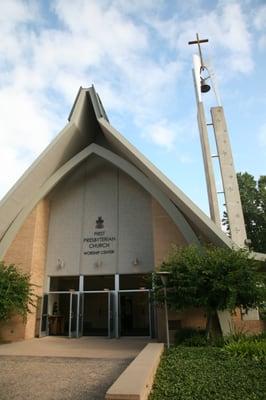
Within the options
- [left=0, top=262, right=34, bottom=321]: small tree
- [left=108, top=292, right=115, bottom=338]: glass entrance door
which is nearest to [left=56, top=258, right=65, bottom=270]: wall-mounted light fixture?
[left=0, top=262, right=34, bottom=321]: small tree

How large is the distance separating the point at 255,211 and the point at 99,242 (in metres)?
15.5

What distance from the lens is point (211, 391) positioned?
5.54 m

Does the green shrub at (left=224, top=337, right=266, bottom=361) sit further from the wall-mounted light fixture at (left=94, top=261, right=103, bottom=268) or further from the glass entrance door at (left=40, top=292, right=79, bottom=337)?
the glass entrance door at (left=40, top=292, right=79, bottom=337)

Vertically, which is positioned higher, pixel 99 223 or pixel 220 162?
pixel 220 162

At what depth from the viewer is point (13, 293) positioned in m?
13.7

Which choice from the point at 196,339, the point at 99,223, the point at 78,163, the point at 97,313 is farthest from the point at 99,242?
the point at 196,339

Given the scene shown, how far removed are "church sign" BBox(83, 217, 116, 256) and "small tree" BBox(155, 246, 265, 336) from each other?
5.89 metres

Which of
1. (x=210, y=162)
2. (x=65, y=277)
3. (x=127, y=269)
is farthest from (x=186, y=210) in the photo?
(x=65, y=277)

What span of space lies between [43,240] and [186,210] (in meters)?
8.22

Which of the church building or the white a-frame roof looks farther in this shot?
the church building

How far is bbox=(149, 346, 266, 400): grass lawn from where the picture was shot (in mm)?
5391

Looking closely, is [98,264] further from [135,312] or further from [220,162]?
[220,162]

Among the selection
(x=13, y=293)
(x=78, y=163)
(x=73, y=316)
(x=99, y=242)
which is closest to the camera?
(x=13, y=293)

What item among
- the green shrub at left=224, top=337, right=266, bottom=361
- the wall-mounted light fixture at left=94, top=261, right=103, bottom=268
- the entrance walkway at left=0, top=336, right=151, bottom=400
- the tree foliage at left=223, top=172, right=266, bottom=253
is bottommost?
the entrance walkway at left=0, top=336, right=151, bottom=400
